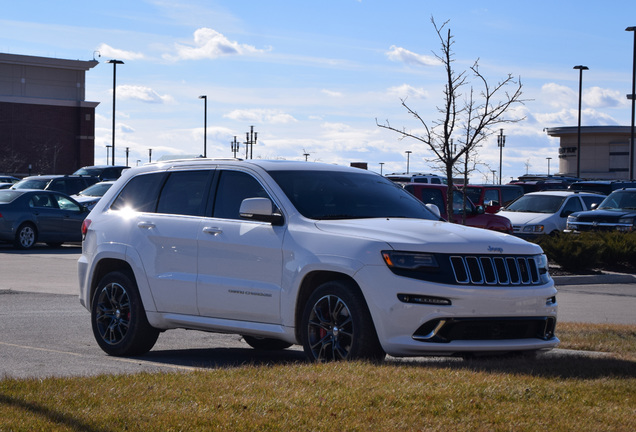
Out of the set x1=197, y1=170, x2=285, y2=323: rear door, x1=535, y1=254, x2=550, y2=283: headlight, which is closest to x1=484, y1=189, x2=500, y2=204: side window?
x1=197, y1=170, x2=285, y2=323: rear door

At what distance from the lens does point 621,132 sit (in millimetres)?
99562

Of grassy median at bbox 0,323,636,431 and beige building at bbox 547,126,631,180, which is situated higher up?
beige building at bbox 547,126,631,180

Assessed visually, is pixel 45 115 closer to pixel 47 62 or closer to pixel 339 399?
pixel 47 62

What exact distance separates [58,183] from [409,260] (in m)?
28.7

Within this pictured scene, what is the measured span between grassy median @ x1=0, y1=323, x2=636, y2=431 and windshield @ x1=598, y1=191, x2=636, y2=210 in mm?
20561

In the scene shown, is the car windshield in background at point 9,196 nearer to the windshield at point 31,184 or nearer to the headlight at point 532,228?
the windshield at point 31,184

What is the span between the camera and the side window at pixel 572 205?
28359mm

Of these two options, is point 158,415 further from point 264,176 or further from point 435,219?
point 435,219

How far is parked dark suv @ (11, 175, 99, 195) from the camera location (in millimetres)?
33938

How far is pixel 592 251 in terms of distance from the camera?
21031 millimetres

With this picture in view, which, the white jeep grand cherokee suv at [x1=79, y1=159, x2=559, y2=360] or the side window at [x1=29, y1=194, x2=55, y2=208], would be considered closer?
the white jeep grand cherokee suv at [x1=79, y1=159, x2=559, y2=360]

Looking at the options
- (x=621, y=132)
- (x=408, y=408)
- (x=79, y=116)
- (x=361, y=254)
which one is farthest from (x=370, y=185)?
(x=621, y=132)

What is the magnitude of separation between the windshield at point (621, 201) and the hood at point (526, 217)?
152 centimetres

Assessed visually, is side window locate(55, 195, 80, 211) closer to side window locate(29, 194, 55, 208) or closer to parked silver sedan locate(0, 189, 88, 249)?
parked silver sedan locate(0, 189, 88, 249)
